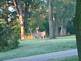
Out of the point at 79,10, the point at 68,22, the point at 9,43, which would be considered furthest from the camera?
the point at 68,22

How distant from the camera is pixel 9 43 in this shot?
26.2 meters

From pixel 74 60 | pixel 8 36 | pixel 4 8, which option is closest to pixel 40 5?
pixel 4 8

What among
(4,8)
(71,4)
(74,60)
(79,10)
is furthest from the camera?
(4,8)

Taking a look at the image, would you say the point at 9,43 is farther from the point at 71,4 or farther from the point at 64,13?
the point at 64,13

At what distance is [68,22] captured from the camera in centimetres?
6178

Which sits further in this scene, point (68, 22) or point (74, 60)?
point (68, 22)

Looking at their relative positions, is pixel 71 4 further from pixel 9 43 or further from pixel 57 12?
pixel 9 43

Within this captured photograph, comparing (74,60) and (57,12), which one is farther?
(57,12)

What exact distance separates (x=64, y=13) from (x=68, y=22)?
5.54 metres

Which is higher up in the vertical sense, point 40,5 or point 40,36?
point 40,5

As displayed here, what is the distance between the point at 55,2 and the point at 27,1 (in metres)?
10.6

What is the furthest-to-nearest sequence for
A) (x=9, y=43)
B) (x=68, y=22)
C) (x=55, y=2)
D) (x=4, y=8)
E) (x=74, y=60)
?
(x=68, y=22) → (x=4, y=8) → (x=55, y=2) → (x=9, y=43) → (x=74, y=60)

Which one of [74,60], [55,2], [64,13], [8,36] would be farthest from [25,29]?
[74,60]

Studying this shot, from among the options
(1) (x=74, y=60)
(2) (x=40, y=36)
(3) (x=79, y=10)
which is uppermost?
(3) (x=79, y=10)
